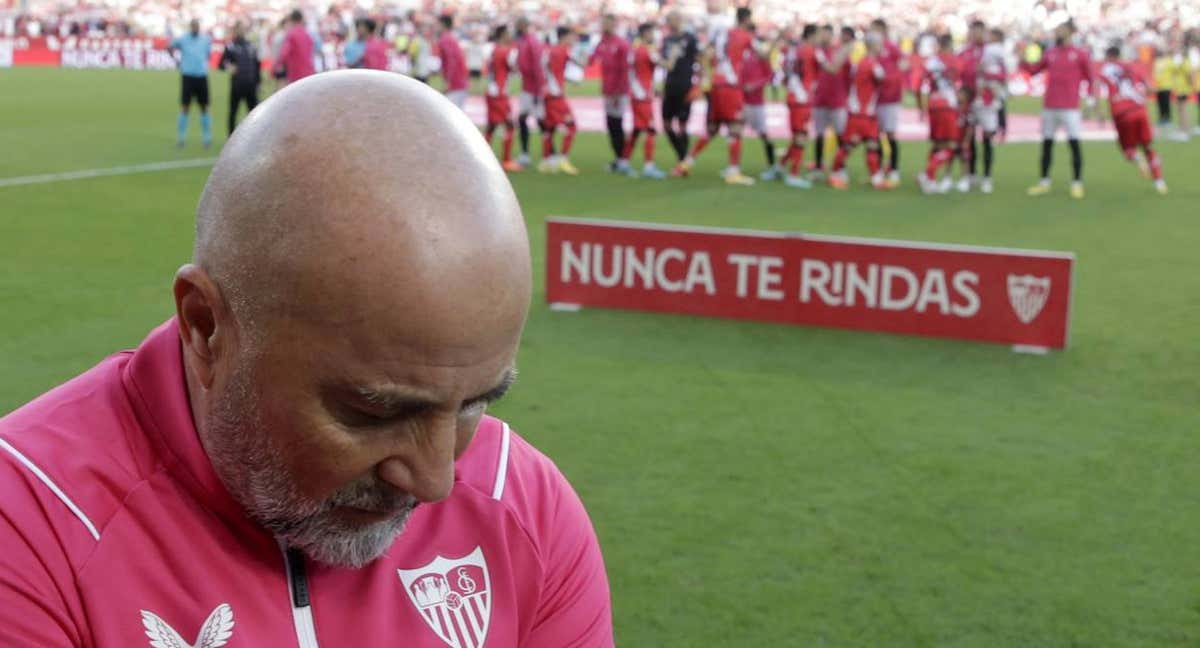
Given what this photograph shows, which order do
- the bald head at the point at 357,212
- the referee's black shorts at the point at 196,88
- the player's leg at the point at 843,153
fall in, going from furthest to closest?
the referee's black shorts at the point at 196,88
the player's leg at the point at 843,153
the bald head at the point at 357,212

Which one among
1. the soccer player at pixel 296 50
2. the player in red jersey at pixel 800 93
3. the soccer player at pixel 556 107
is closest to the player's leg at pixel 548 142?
the soccer player at pixel 556 107

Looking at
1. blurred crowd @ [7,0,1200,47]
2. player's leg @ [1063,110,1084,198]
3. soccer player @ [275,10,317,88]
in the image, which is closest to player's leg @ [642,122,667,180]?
soccer player @ [275,10,317,88]

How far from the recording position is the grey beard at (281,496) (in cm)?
166

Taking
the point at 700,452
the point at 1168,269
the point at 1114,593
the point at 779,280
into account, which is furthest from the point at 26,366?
the point at 1168,269

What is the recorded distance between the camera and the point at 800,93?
59.4ft

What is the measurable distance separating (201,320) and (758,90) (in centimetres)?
1705

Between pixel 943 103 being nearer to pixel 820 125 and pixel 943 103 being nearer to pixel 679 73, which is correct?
pixel 820 125

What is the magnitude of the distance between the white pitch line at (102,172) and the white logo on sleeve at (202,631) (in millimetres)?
15224

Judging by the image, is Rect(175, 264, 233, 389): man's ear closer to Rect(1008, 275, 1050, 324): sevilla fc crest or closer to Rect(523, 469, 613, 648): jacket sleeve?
Rect(523, 469, 613, 648): jacket sleeve

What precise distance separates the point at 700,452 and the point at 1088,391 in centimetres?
251

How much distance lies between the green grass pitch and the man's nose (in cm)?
350

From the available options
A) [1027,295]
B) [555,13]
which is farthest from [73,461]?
[555,13]

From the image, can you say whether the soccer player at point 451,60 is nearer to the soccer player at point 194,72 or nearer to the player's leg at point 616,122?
the player's leg at point 616,122

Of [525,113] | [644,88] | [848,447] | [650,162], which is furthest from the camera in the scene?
[525,113]
